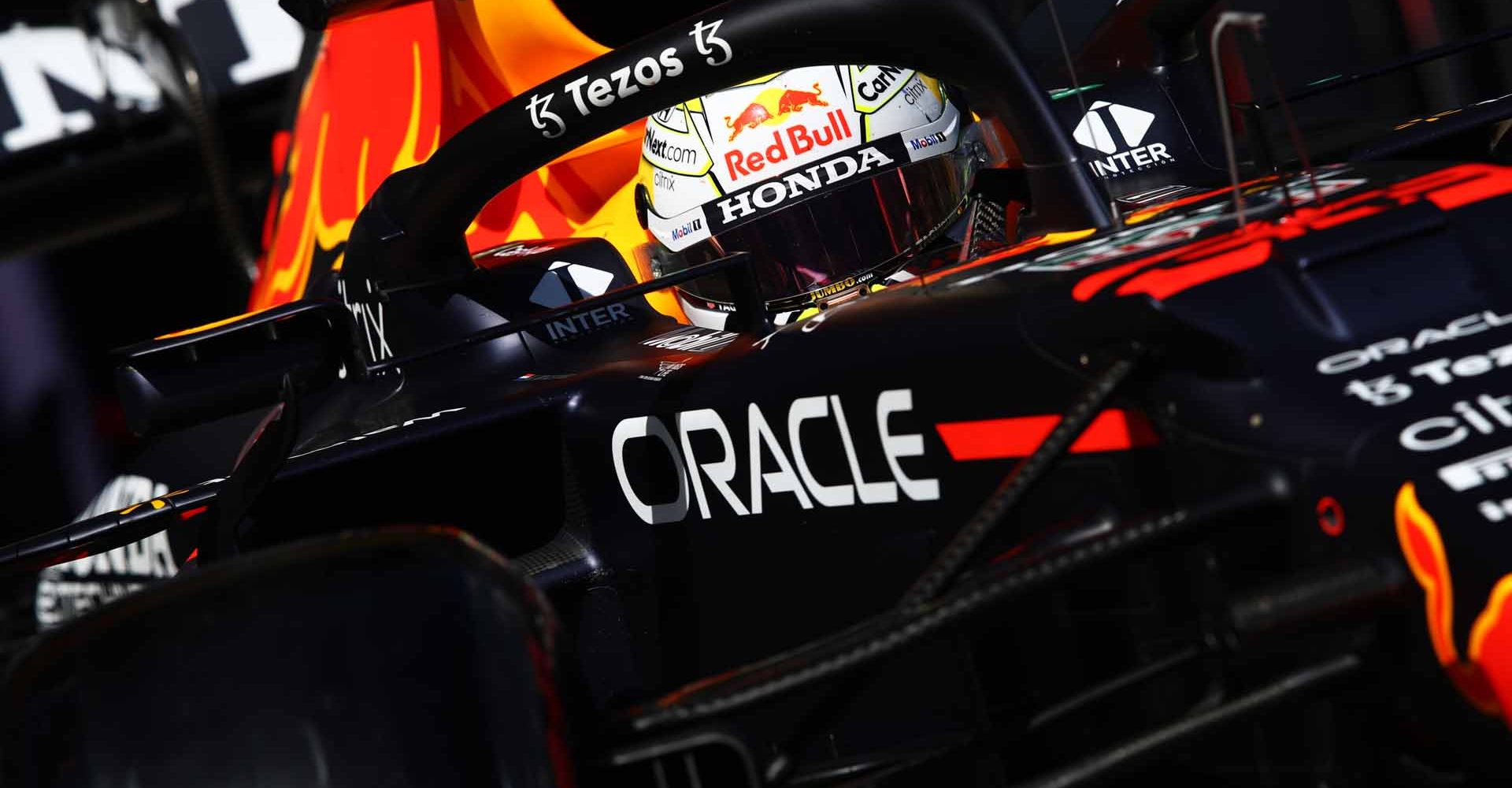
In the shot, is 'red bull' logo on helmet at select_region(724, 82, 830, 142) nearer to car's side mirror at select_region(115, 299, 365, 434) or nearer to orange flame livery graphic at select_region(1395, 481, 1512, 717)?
car's side mirror at select_region(115, 299, 365, 434)

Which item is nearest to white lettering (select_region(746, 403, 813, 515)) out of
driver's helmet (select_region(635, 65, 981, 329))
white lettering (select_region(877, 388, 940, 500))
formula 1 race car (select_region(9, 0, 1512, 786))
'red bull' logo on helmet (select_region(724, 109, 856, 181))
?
formula 1 race car (select_region(9, 0, 1512, 786))

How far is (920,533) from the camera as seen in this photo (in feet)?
4.16

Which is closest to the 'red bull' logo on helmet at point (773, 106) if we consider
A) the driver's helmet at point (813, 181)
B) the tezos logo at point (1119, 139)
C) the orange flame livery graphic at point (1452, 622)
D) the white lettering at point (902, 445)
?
the driver's helmet at point (813, 181)

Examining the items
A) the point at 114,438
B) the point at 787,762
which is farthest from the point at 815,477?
the point at 114,438

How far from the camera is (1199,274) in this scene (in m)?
1.12

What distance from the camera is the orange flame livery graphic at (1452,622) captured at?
896 mm

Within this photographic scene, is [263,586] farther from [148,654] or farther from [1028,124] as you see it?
[1028,124]

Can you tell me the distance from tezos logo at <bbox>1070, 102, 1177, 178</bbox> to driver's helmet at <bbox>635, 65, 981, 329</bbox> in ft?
0.74

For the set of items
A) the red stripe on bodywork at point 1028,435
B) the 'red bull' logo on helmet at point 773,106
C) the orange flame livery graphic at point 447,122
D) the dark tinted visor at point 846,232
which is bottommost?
the red stripe on bodywork at point 1028,435

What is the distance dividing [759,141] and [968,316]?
2.74 feet

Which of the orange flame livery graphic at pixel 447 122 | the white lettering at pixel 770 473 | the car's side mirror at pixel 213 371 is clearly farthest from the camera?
the orange flame livery graphic at pixel 447 122

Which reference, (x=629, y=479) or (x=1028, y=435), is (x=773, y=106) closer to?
(x=629, y=479)

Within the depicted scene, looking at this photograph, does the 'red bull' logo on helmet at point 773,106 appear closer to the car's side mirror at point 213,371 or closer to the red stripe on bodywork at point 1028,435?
the car's side mirror at point 213,371

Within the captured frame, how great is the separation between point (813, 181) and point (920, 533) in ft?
2.57
